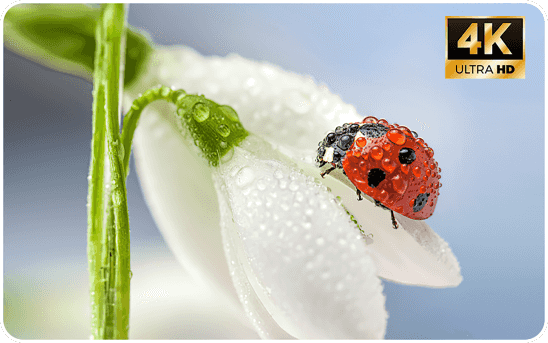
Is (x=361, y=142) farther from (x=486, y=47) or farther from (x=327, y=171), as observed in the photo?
(x=486, y=47)

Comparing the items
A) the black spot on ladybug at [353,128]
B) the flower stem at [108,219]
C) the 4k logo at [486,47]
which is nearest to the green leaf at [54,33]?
the flower stem at [108,219]

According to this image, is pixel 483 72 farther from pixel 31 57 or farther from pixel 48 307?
pixel 48 307

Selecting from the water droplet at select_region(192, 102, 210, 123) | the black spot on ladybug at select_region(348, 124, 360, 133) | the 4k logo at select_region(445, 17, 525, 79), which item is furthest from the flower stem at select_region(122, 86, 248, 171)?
the 4k logo at select_region(445, 17, 525, 79)

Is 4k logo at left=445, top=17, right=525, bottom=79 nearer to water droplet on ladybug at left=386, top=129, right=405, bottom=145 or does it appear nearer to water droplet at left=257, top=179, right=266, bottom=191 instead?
water droplet on ladybug at left=386, top=129, right=405, bottom=145

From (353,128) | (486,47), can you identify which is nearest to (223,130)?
(353,128)

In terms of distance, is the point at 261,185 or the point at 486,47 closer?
the point at 261,185

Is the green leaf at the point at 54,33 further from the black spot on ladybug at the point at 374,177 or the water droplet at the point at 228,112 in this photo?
the black spot on ladybug at the point at 374,177

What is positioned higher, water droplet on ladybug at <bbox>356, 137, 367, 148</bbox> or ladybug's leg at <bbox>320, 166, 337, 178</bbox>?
water droplet on ladybug at <bbox>356, 137, 367, 148</bbox>
